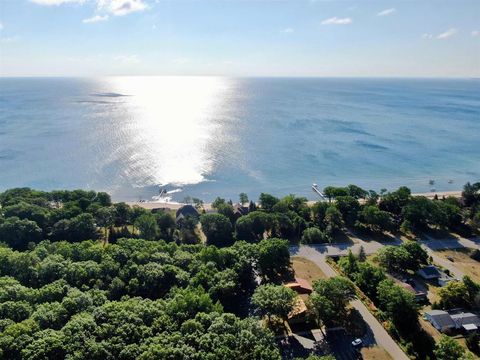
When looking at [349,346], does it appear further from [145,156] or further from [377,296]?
[145,156]

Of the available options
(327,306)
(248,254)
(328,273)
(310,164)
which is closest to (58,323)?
(248,254)

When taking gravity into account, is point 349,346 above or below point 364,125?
below

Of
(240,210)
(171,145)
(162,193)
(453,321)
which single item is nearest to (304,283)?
(453,321)

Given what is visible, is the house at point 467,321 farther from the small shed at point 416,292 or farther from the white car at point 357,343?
the white car at point 357,343

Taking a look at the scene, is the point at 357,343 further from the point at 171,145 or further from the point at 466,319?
the point at 171,145

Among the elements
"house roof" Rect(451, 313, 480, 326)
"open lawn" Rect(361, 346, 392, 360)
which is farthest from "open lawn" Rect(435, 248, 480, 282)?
"open lawn" Rect(361, 346, 392, 360)

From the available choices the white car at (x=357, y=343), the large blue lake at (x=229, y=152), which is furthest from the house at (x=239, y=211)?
the white car at (x=357, y=343)

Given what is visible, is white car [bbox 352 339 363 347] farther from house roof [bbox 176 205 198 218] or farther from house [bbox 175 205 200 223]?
house roof [bbox 176 205 198 218]
